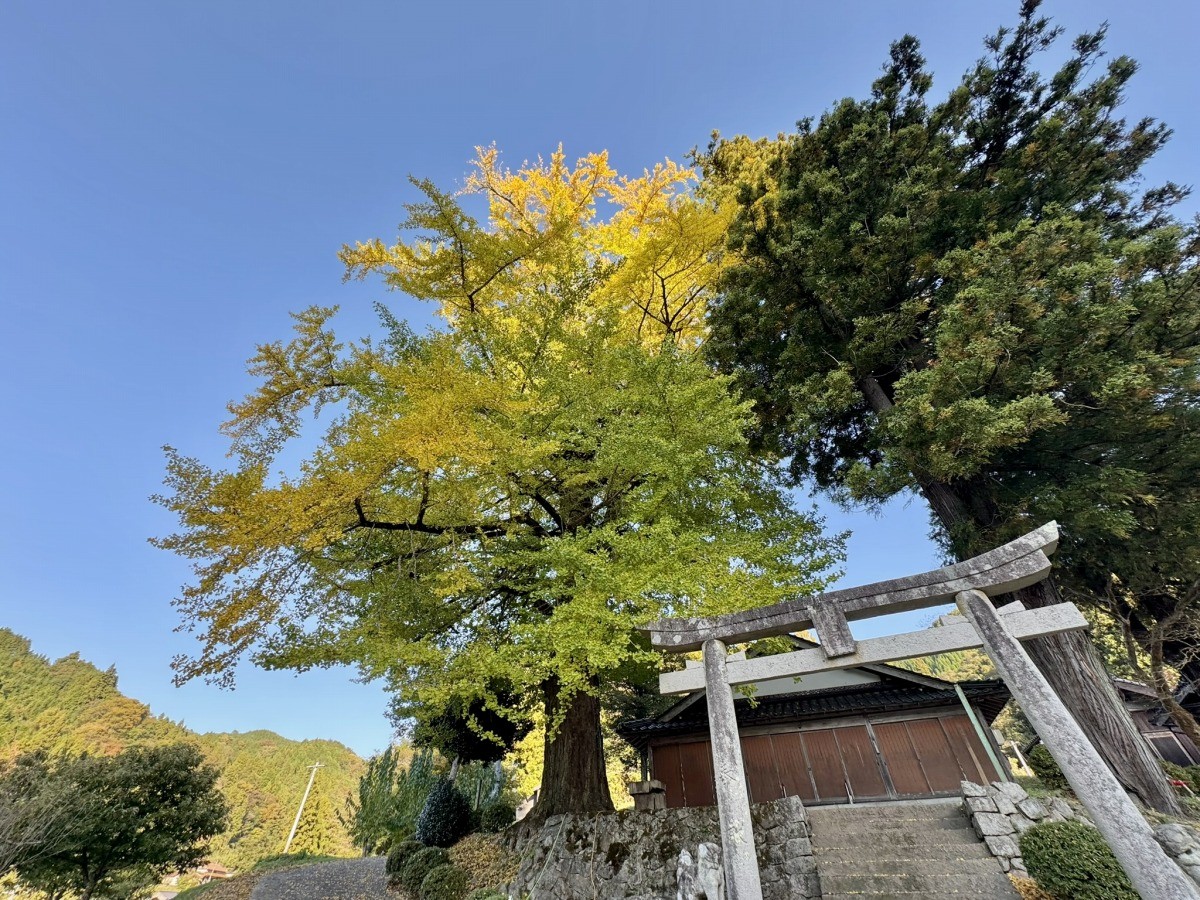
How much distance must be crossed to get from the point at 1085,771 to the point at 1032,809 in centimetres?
482

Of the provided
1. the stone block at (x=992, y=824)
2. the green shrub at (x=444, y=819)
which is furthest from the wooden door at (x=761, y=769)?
the green shrub at (x=444, y=819)

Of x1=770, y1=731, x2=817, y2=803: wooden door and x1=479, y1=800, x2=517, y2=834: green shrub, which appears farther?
x1=479, y1=800, x2=517, y2=834: green shrub

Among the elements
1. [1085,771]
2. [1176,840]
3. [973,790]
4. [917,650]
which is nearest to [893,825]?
[973,790]

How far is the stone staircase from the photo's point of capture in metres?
6.36

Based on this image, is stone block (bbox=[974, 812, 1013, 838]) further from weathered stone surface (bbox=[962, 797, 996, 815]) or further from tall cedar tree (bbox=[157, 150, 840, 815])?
tall cedar tree (bbox=[157, 150, 840, 815])

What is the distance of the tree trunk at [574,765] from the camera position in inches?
334

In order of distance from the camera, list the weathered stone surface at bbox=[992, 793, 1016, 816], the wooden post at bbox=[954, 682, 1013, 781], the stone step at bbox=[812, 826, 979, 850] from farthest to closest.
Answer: the wooden post at bbox=[954, 682, 1013, 781]
the stone step at bbox=[812, 826, 979, 850]
the weathered stone surface at bbox=[992, 793, 1016, 816]

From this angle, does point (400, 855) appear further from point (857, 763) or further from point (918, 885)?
point (857, 763)

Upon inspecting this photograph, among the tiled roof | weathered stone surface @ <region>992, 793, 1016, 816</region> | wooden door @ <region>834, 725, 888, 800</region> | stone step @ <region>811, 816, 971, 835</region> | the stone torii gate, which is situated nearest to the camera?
the stone torii gate

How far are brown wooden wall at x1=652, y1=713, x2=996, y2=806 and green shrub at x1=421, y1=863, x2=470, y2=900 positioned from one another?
21.0 feet

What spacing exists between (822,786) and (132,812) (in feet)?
54.5

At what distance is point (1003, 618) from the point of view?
178 inches

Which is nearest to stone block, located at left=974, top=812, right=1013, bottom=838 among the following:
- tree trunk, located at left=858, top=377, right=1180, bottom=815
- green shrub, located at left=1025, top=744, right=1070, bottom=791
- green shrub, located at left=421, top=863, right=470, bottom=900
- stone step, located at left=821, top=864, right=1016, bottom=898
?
stone step, located at left=821, top=864, right=1016, bottom=898

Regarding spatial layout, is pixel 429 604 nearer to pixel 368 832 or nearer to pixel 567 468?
pixel 567 468
